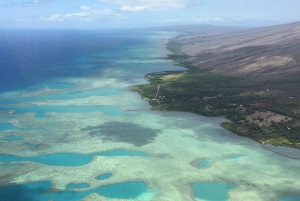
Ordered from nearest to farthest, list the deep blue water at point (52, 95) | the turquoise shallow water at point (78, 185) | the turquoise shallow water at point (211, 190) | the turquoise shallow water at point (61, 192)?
the turquoise shallow water at point (61, 192)
the turquoise shallow water at point (211, 190)
the deep blue water at point (52, 95)
the turquoise shallow water at point (78, 185)

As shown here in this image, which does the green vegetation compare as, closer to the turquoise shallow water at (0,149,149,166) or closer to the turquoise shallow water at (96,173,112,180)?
the turquoise shallow water at (0,149,149,166)

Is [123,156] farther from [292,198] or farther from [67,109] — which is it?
[67,109]

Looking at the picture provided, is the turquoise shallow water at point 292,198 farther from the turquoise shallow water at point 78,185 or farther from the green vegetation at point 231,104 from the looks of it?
the turquoise shallow water at point 78,185

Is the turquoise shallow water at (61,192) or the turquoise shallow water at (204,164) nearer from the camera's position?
the turquoise shallow water at (61,192)

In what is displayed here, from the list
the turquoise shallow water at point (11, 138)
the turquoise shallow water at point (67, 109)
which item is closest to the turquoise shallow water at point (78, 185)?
the turquoise shallow water at point (11, 138)

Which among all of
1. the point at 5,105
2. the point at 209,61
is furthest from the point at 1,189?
the point at 209,61

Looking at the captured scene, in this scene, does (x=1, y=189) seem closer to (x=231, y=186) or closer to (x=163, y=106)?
(x=231, y=186)

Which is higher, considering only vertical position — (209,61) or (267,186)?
(209,61)
